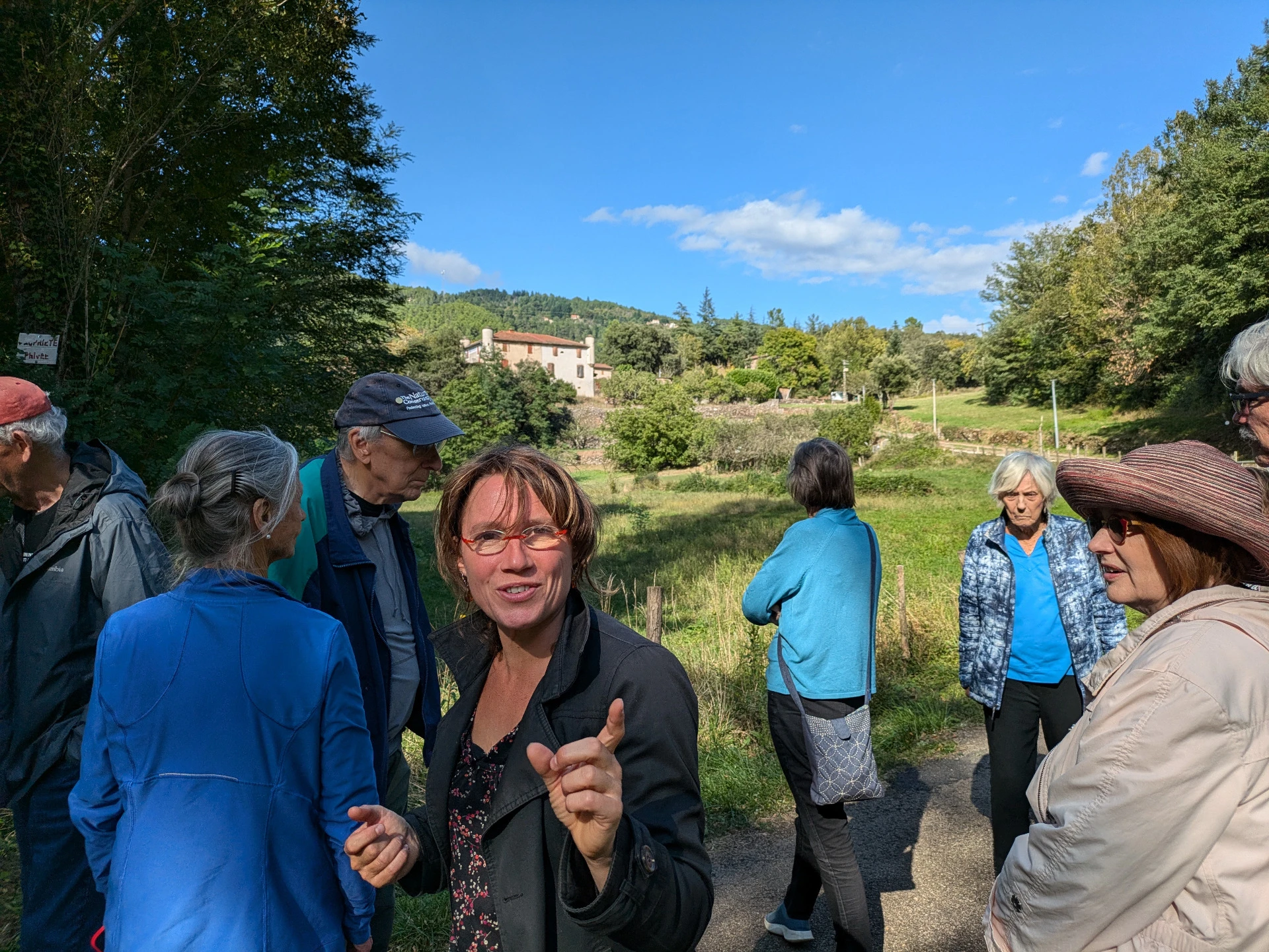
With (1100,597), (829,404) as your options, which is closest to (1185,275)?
(829,404)

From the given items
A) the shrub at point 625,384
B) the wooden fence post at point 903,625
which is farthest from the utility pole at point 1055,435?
the shrub at point 625,384

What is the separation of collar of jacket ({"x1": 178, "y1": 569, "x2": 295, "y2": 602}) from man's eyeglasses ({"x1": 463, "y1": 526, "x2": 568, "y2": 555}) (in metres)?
0.58

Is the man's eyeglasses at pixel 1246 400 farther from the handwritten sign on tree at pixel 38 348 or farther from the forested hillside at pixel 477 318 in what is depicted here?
the forested hillside at pixel 477 318

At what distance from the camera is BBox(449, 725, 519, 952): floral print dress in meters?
1.57

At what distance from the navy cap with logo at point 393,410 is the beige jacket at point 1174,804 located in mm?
2288

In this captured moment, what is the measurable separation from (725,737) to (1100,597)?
3.03 meters

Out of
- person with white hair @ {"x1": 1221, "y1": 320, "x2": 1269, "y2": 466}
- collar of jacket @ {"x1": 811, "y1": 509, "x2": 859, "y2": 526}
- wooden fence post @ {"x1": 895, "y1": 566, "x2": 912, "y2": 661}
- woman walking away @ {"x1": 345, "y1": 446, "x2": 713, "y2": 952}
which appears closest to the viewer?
woman walking away @ {"x1": 345, "y1": 446, "x2": 713, "y2": 952}

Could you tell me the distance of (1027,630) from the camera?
3607mm

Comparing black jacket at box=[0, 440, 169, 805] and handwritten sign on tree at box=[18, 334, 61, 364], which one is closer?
black jacket at box=[0, 440, 169, 805]

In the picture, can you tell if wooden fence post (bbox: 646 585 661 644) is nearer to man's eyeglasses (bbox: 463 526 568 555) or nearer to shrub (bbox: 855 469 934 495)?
man's eyeglasses (bbox: 463 526 568 555)

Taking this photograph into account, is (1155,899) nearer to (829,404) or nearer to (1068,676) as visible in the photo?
(1068,676)

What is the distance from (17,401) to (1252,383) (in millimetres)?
4350

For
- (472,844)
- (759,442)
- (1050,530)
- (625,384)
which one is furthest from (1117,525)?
(625,384)

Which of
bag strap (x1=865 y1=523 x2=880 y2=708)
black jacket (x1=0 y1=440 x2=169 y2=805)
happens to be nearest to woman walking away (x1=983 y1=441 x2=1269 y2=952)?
bag strap (x1=865 y1=523 x2=880 y2=708)
